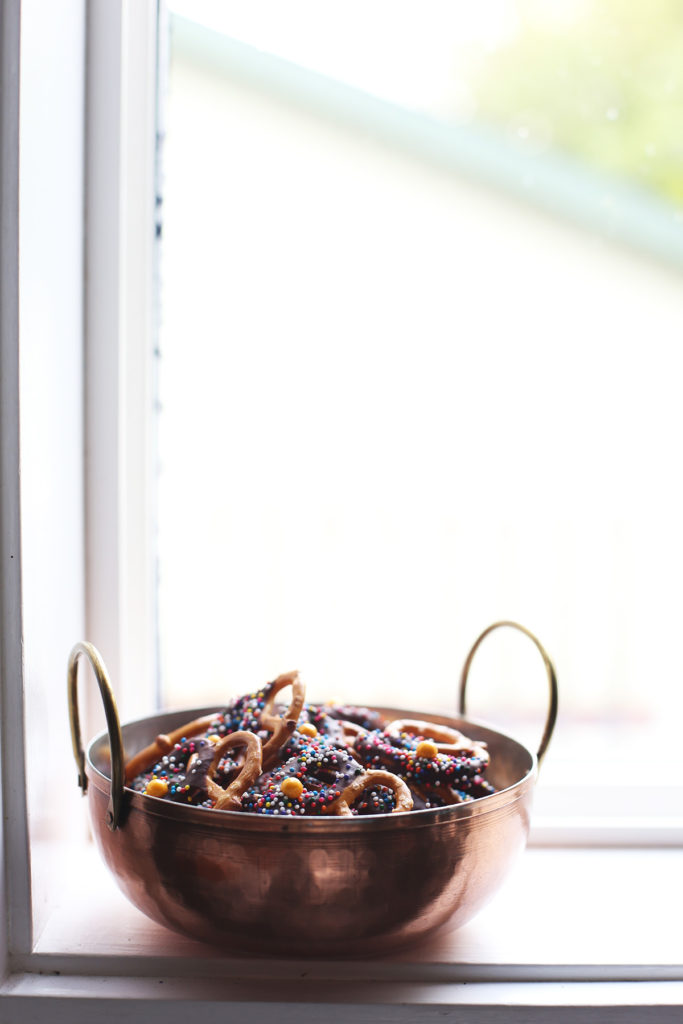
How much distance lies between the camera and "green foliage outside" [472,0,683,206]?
1.07 metres

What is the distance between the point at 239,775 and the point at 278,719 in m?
0.07

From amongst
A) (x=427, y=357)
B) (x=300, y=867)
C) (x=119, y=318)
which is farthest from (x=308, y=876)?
(x=427, y=357)

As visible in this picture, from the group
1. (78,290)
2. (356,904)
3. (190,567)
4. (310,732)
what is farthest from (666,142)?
(190,567)

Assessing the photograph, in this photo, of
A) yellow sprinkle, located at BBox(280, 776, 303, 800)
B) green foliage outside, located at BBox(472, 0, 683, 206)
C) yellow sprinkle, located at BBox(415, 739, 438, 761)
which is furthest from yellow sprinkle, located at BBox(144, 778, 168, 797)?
green foliage outside, located at BBox(472, 0, 683, 206)

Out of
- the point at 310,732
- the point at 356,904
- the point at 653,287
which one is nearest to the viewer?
the point at 356,904

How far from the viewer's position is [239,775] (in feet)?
2.16

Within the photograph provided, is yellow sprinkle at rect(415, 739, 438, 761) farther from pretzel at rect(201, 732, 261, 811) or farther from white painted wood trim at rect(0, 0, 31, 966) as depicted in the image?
white painted wood trim at rect(0, 0, 31, 966)

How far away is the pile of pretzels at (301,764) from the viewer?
2.11ft

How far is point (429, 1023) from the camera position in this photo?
0.66m

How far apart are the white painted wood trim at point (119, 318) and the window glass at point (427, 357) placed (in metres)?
0.06

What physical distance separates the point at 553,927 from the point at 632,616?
1942 millimetres

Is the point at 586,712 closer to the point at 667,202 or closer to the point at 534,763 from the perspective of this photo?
the point at 667,202

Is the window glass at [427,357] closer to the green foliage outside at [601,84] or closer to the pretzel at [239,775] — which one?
the green foliage outside at [601,84]

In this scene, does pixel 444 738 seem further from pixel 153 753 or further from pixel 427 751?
pixel 153 753
